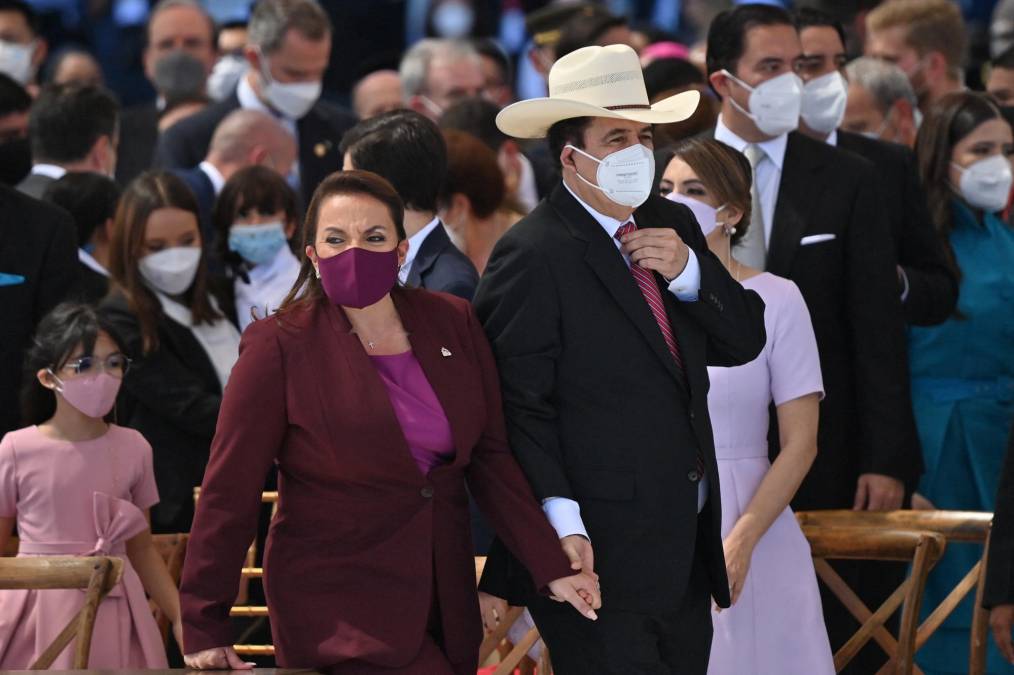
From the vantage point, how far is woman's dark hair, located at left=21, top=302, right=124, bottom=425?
522cm

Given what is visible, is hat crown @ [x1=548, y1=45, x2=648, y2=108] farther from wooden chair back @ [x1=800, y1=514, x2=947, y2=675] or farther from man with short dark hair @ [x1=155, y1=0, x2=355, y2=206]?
man with short dark hair @ [x1=155, y1=0, x2=355, y2=206]

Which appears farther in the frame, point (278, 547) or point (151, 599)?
point (151, 599)

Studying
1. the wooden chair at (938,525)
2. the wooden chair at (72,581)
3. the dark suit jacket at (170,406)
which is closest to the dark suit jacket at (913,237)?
the wooden chair at (938,525)

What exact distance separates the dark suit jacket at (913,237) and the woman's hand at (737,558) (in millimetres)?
1421

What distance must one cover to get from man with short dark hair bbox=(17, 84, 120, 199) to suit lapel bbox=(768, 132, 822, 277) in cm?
274

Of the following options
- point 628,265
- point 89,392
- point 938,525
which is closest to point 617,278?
point 628,265

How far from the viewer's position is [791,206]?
18.6ft

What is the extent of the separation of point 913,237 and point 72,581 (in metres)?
2.87

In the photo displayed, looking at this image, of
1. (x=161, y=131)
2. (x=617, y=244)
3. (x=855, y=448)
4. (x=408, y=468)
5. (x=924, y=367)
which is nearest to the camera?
(x=408, y=468)

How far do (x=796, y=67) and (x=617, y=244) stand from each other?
1.89m

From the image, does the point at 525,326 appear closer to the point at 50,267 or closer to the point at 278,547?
the point at 278,547

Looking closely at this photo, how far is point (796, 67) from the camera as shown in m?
5.98

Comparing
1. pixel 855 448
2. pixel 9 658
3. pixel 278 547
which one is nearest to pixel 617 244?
pixel 278 547

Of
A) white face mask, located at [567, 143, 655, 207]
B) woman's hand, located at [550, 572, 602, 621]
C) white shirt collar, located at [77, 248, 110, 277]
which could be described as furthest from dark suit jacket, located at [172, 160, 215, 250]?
woman's hand, located at [550, 572, 602, 621]
